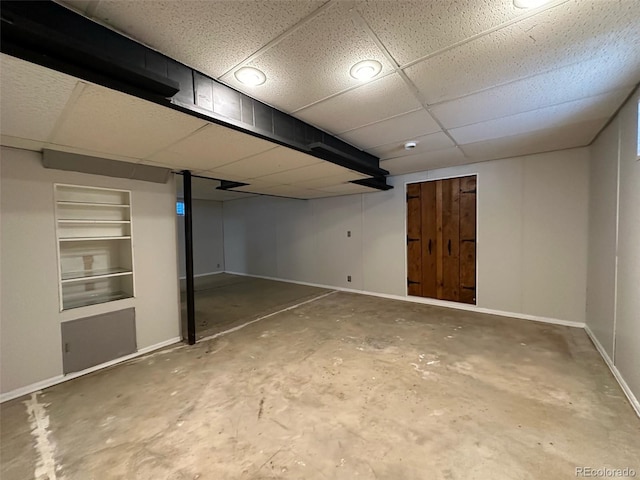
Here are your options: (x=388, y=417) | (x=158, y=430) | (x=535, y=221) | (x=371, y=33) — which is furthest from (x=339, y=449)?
(x=535, y=221)

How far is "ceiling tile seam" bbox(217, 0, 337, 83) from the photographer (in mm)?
1191

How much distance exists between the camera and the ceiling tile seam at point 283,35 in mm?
1191

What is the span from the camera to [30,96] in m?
1.41

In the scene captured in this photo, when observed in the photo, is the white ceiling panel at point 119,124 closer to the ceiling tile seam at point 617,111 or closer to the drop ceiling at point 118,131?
the drop ceiling at point 118,131

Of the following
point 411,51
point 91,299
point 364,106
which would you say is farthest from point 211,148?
point 91,299

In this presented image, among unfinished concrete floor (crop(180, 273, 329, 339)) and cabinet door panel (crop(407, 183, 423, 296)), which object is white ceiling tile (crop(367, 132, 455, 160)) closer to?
cabinet door panel (crop(407, 183, 423, 296))

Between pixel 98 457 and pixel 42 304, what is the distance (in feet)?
5.15

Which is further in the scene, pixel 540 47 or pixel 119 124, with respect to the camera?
pixel 119 124

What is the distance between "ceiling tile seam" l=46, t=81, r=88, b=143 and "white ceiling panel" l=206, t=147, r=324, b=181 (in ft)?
4.41

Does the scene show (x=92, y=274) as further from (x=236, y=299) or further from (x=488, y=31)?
(x=488, y=31)

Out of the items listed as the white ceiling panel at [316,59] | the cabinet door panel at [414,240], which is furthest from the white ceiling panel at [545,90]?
the cabinet door panel at [414,240]

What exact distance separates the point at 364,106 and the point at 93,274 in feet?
10.9

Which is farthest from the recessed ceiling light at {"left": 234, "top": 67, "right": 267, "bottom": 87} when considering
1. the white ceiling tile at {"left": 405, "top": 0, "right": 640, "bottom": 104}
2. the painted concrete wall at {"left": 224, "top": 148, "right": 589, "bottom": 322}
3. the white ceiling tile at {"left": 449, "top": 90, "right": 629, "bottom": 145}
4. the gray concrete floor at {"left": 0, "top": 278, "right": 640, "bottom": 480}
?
the painted concrete wall at {"left": 224, "top": 148, "right": 589, "bottom": 322}

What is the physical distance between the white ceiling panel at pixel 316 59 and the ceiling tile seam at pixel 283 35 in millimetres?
13
